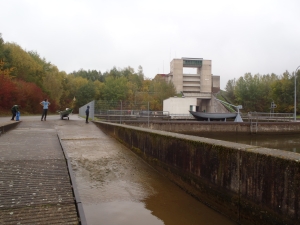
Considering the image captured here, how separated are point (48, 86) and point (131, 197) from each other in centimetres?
6011

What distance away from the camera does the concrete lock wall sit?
2.94 metres

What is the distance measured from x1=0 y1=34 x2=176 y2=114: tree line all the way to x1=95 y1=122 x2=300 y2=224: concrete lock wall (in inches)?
889

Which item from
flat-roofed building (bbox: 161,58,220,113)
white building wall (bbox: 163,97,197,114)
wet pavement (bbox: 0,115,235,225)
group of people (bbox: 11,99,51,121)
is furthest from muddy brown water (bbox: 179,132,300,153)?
flat-roofed building (bbox: 161,58,220,113)

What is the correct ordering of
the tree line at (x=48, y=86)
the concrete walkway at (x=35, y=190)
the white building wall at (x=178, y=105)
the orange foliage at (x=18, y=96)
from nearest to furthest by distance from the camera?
the concrete walkway at (x=35, y=190)
the orange foliage at (x=18, y=96)
the tree line at (x=48, y=86)
the white building wall at (x=178, y=105)

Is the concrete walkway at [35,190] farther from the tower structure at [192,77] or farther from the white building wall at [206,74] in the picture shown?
the white building wall at [206,74]

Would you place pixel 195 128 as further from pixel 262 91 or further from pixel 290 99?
pixel 262 91

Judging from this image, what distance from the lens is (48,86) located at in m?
60.0

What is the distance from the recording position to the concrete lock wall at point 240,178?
2.94 metres

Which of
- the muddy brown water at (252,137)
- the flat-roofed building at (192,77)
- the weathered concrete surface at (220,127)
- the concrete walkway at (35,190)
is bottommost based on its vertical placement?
the muddy brown water at (252,137)

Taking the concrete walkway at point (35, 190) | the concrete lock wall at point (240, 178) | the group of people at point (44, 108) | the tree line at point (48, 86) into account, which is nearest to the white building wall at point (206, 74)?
the tree line at point (48, 86)

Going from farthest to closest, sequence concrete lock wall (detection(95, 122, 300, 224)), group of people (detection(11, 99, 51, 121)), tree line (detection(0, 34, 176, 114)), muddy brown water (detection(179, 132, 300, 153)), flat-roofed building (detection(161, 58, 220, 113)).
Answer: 1. flat-roofed building (detection(161, 58, 220, 113))
2. tree line (detection(0, 34, 176, 114))
3. muddy brown water (detection(179, 132, 300, 153))
4. group of people (detection(11, 99, 51, 121))
5. concrete lock wall (detection(95, 122, 300, 224))

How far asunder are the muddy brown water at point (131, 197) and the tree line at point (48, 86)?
21.1 meters

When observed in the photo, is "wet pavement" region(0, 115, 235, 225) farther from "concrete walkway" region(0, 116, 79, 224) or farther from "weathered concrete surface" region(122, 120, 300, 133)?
"weathered concrete surface" region(122, 120, 300, 133)

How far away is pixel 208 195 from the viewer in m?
4.37
